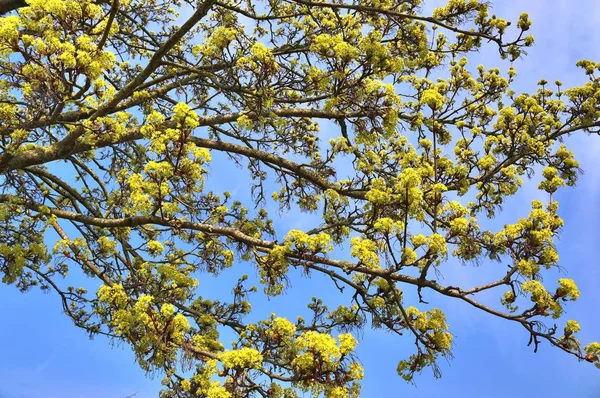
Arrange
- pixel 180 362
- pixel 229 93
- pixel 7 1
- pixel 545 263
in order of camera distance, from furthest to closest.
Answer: pixel 7 1 → pixel 229 93 → pixel 180 362 → pixel 545 263

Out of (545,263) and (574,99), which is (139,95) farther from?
(574,99)

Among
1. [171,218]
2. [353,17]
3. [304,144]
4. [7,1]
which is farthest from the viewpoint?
[304,144]

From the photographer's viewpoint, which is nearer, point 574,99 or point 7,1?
point 7,1

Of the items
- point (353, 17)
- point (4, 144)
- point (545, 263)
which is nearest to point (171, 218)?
point (4, 144)

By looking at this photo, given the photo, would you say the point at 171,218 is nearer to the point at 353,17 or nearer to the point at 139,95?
the point at 139,95

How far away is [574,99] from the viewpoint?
334 inches

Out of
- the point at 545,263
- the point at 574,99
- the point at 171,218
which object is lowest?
the point at 545,263

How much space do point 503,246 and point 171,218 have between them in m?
3.46

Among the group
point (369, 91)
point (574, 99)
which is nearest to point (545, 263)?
point (369, 91)

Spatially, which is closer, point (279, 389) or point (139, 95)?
point (279, 389)

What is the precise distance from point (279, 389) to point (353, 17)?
19.5 ft

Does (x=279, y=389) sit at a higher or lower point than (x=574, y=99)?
lower

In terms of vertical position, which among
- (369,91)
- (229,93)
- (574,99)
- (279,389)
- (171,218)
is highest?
(574,99)

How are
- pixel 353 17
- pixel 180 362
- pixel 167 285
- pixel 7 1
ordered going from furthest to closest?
1. pixel 353 17
2. pixel 7 1
3. pixel 167 285
4. pixel 180 362
